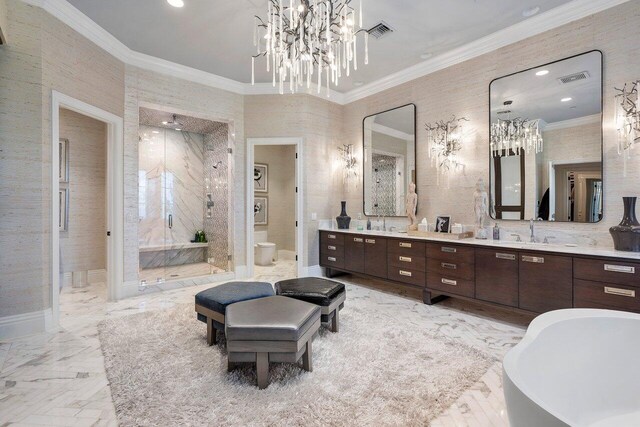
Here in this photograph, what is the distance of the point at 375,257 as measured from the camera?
4371 mm

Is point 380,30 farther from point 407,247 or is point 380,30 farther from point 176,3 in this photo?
point 407,247

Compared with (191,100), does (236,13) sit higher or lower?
higher

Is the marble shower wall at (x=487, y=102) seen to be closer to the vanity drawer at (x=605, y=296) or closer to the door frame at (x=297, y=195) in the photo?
the vanity drawer at (x=605, y=296)

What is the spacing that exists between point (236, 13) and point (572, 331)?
3.97 metres

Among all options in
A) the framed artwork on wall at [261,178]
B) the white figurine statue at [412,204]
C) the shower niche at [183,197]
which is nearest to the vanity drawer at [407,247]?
the white figurine statue at [412,204]

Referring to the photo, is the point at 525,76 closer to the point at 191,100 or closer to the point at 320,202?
the point at 320,202

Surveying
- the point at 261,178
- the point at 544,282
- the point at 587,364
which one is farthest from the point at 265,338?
the point at 261,178

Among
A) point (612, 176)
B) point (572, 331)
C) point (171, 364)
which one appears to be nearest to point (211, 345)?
point (171, 364)

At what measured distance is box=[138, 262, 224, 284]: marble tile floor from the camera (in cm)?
515

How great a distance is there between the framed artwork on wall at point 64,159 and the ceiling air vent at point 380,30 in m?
4.61

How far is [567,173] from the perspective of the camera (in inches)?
125

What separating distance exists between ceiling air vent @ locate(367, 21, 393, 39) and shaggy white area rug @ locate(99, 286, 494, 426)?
331 cm

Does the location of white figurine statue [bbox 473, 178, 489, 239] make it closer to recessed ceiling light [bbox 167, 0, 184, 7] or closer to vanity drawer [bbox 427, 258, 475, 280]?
vanity drawer [bbox 427, 258, 475, 280]

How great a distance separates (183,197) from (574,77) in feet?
20.9
